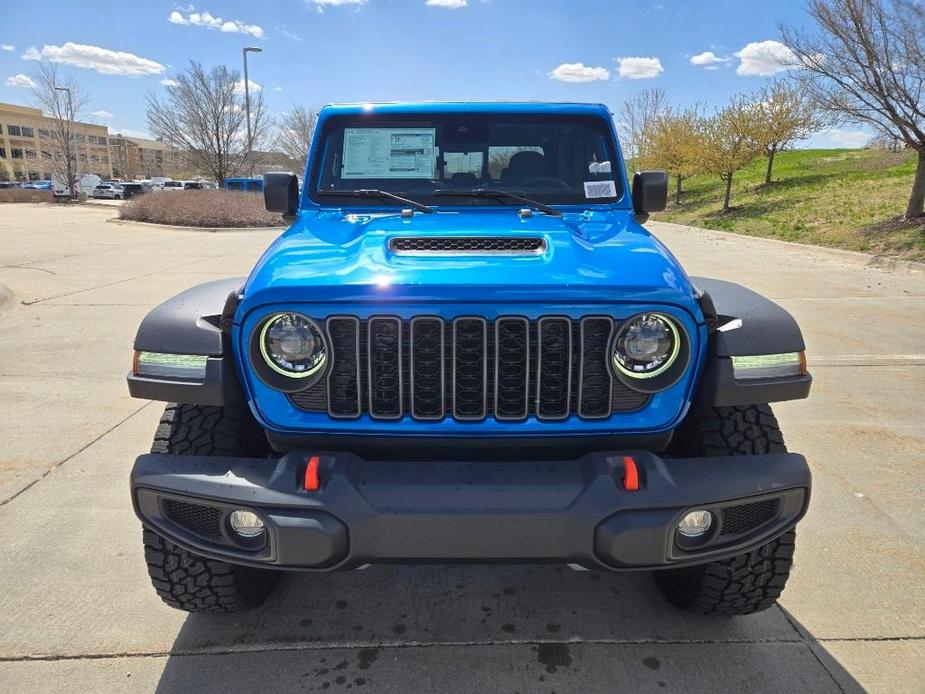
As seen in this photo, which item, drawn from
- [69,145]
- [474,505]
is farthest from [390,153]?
[69,145]

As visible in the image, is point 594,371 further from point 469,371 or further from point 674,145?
point 674,145

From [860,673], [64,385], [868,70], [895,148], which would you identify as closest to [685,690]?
[860,673]

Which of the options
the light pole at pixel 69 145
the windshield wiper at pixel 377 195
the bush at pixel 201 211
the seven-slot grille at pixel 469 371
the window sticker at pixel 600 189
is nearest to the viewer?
the seven-slot grille at pixel 469 371

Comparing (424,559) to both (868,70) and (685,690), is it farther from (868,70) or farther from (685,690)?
(868,70)

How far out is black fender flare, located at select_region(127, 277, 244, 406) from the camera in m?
2.10

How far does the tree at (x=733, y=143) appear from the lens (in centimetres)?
2650

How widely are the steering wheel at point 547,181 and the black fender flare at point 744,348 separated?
3.56 ft

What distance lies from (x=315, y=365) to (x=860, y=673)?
2106mm

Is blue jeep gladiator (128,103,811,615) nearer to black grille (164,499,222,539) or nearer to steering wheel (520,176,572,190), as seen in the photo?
black grille (164,499,222,539)

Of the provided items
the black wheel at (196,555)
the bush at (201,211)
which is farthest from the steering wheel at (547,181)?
the bush at (201,211)

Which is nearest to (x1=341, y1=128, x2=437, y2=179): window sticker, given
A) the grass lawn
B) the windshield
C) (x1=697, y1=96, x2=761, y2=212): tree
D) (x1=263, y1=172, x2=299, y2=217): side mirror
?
the windshield

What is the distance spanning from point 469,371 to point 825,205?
2181cm

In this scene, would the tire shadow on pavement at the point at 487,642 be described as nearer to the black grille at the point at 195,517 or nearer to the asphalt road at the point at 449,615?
the asphalt road at the point at 449,615

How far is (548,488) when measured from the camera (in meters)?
1.83
